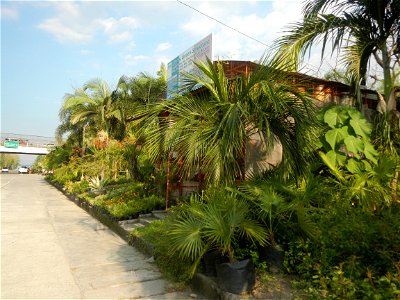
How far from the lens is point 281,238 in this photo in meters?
4.60

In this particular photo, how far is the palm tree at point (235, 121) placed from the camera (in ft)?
16.2

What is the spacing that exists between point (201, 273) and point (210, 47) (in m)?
5.97

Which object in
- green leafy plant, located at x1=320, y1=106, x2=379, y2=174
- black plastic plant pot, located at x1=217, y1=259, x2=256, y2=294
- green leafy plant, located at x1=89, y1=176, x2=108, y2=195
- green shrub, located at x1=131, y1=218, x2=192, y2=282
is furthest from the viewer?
green leafy plant, located at x1=89, y1=176, x2=108, y2=195

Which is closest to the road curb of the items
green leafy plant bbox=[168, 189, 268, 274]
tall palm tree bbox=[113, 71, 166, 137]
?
green leafy plant bbox=[168, 189, 268, 274]

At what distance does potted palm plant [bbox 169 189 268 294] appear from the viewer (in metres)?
3.93

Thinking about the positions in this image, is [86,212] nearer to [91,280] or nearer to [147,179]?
[147,179]

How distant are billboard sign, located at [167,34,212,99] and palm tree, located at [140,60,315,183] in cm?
241

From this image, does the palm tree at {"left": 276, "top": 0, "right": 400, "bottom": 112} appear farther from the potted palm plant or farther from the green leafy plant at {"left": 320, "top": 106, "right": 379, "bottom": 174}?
the potted palm plant

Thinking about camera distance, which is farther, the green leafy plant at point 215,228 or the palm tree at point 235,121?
the palm tree at point 235,121

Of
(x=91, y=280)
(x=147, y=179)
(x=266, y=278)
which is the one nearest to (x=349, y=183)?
(x=266, y=278)

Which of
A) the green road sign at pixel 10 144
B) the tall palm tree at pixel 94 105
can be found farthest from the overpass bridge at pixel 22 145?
the tall palm tree at pixel 94 105

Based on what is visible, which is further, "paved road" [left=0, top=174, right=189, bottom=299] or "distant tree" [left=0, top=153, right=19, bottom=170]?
"distant tree" [left=0, top=153, right=19, bottom=170]

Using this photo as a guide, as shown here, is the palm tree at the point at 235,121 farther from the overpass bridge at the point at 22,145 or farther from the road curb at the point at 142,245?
the overpass bridge at the point at 22,145

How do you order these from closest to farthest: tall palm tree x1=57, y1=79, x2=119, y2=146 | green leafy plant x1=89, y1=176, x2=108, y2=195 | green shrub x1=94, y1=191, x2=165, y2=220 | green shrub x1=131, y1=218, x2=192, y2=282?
green shrub x1=131, y1=218, x2=192, y2=282 < green shrub x1=94, y1=191, x2=165, y2=220 < green leafy plant x1=89, y1=176, x2=108, y2=195 < tall palm tree x1=57, y1=79, x2=119, y2=146
